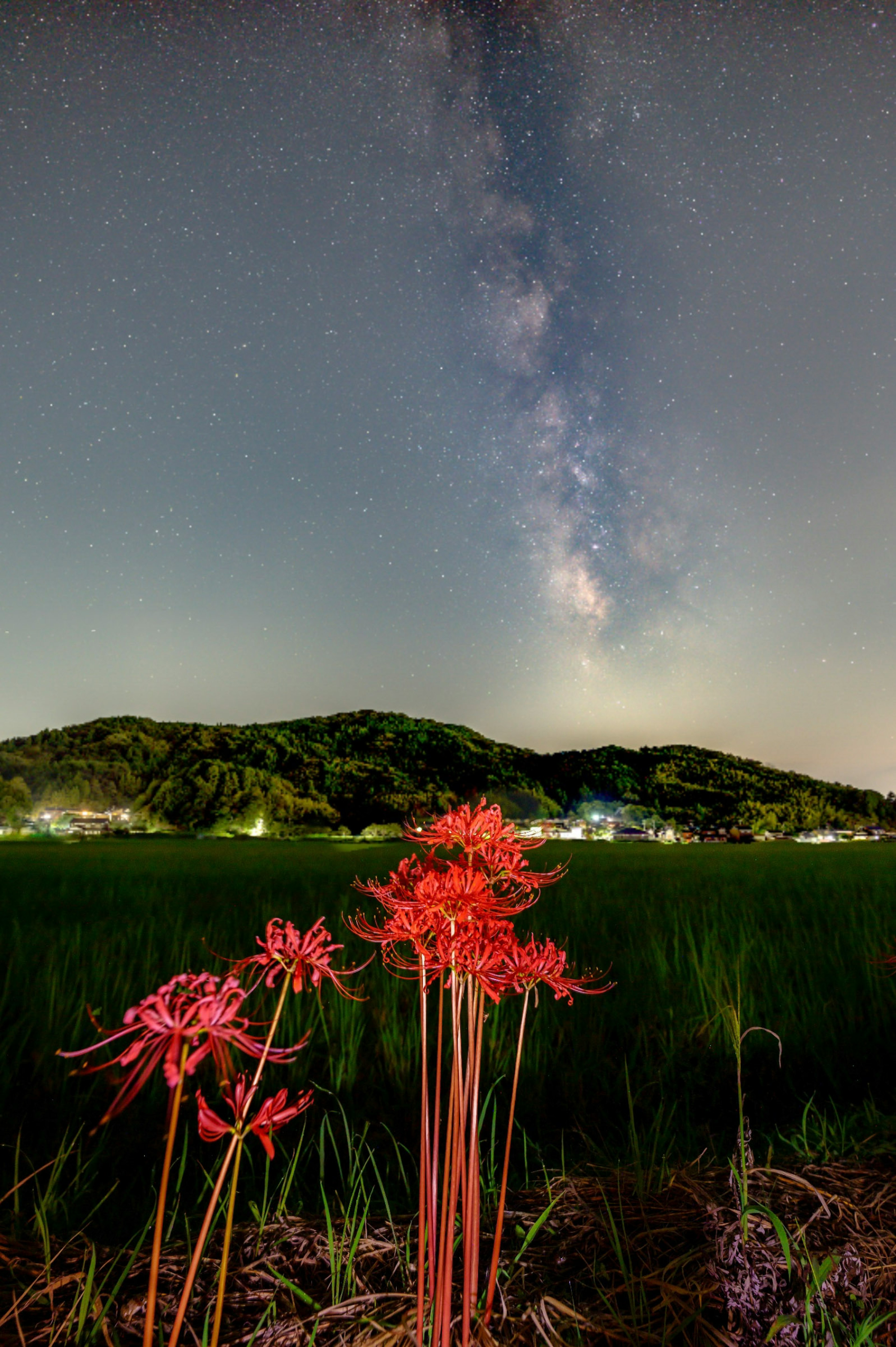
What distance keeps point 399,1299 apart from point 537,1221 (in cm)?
44

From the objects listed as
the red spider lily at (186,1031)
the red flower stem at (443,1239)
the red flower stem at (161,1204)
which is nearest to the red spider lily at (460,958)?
the red flower stem at (443,1239)

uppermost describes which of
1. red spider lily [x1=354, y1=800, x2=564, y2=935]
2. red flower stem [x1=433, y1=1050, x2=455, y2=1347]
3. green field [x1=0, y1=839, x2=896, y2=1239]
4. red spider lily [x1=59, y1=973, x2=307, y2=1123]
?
red spider lily [x1=354, y1=800, x2=564, y2=935]

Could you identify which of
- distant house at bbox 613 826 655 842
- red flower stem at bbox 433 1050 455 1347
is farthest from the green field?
distant house at bbox 613 826 655 842

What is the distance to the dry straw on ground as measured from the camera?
1786 mm

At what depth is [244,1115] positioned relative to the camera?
1311 millimetres

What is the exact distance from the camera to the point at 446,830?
5.84 ft

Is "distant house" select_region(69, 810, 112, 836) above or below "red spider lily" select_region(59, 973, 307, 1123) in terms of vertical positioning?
below

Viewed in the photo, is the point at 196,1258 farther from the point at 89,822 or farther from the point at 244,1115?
the point at 89,822

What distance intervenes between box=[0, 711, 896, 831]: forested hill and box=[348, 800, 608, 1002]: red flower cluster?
53.5 metres

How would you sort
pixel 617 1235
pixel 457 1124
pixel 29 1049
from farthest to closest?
pixel 29 1049, pixel 617 1235, pixel 457 1124

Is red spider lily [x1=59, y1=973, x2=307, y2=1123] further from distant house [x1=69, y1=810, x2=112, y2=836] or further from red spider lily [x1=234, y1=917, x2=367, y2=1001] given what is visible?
distant house [x1=69, y1=810, x2=112, y2=836]

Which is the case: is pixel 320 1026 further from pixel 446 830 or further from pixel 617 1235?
pixel 446 830

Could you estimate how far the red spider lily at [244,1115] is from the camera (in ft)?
3.30

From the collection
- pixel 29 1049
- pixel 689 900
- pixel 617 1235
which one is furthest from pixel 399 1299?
pixel 689 900
